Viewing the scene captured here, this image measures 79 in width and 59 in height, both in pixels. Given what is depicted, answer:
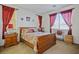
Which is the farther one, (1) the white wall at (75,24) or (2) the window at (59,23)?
(2) the window at (59,23)

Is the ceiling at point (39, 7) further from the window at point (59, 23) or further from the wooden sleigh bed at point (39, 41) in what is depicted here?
the wooden sleigh bed at point (39, 41)

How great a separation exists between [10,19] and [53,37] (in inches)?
37.5

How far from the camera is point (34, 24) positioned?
6.89ft

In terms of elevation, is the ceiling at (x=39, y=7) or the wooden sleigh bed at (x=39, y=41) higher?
the ceiling at (x=39, y=7)

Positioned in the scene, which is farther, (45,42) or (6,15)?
(45,42)

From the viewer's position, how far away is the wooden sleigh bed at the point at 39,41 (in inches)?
77.3

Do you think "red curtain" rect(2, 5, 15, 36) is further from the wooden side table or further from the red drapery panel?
the wooden side table

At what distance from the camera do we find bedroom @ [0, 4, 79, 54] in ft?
6.48

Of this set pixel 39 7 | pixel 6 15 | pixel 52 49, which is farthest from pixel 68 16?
pixel 6 15

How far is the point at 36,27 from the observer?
82.8 inches

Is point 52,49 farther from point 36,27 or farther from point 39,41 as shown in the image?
point 36,27

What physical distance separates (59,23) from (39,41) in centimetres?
58

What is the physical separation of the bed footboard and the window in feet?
0.73

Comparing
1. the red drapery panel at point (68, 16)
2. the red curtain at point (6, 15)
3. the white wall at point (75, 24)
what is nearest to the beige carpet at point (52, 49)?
the white wall at point (75, 24)
